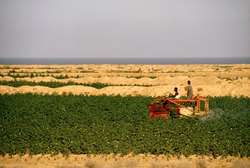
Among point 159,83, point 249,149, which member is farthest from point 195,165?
point 159,83

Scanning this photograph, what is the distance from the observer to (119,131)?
508 inches

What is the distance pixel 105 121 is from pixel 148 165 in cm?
459

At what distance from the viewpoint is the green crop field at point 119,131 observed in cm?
1141

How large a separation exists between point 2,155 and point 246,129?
36.0 ft

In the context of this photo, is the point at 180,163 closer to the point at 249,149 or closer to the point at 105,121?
the point at 249,149

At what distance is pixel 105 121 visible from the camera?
14.3 meters

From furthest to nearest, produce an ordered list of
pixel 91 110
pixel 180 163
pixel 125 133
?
pixel 91 110
pixel 125 133
pixel 180 163

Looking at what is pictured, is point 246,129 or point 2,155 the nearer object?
point 2,155

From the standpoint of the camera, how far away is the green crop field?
11406 millimetres

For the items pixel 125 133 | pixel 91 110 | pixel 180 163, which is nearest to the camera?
pixel 180 163

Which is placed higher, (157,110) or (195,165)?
(157,110)

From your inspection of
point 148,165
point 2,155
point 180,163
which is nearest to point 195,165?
point 180,163

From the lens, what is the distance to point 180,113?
573 inches

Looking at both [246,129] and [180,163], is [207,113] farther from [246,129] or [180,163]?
[180,163]
